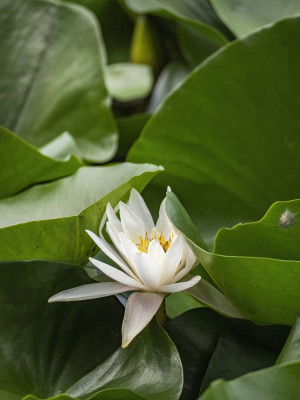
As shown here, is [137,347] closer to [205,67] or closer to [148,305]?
[148,305]

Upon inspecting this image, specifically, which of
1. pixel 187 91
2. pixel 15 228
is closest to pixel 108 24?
pixel 187 91

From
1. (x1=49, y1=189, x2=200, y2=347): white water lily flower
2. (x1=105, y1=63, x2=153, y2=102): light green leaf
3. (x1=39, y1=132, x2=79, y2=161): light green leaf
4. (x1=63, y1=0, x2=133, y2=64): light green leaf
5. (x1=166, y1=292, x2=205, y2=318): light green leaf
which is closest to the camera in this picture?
(x1=49, y1=189, x2=200, y2=347): white water lily flower

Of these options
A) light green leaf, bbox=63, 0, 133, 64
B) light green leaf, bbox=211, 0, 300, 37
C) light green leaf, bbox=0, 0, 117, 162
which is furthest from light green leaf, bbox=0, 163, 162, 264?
light green leaf, bbox=63, 0, 133, 64

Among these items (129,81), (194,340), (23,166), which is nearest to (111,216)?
(194,340)

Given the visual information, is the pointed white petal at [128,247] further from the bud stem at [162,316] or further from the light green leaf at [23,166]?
the light green leaf at [23,166]

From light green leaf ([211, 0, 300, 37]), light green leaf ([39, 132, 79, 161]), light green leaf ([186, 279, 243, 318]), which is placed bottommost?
light green leaf ([39, 132, 79, 161])

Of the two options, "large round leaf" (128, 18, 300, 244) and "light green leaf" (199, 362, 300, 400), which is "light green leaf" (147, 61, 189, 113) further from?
"light green leaf" (199, 362, 300, 400)
